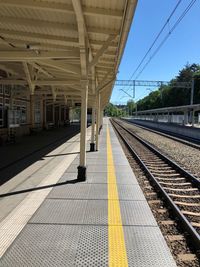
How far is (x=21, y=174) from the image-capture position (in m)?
9.69

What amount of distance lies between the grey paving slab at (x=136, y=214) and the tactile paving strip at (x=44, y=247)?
91 centimetres

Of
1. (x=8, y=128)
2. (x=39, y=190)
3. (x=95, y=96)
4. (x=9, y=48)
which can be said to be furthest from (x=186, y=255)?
(x=8, y=128)

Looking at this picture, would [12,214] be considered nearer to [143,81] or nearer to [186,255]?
[186,255]

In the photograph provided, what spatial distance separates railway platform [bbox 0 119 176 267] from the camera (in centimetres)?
415

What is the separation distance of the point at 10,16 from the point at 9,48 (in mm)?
1608

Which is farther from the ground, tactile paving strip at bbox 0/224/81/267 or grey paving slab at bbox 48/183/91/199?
tactile paving strip at bbox 0/224/81/267

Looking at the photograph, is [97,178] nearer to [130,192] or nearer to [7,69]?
[130,192]

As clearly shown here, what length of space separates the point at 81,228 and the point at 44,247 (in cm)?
85

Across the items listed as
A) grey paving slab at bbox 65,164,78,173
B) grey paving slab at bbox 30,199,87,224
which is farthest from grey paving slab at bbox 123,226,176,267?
grey paving slab at bbox 65,164,78,173

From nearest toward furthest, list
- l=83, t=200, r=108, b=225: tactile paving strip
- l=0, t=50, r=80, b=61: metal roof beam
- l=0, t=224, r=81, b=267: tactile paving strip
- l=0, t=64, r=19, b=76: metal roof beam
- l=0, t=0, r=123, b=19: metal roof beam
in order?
l=0, t=224, r=81, b=267: tactile paving strip < l=83, t=200, r=108, b=225: tactile paving strip < l=0, t=0, r=123, b=19: metal roof beam < l=0, t=50, r=80, b=61: metal roof beam < l=0, t=64, r=19, b=76: metal roof beam

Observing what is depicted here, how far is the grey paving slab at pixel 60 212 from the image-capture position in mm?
5469

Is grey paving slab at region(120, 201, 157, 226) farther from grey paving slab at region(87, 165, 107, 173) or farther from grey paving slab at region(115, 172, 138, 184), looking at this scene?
grey paving slab at region(87, 165, 107, 173)

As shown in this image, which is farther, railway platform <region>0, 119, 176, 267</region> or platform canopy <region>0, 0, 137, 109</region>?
platform canopy <region>0, 0, 137, 109</region>

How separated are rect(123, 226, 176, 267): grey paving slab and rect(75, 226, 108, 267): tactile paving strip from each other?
0.97 feet
